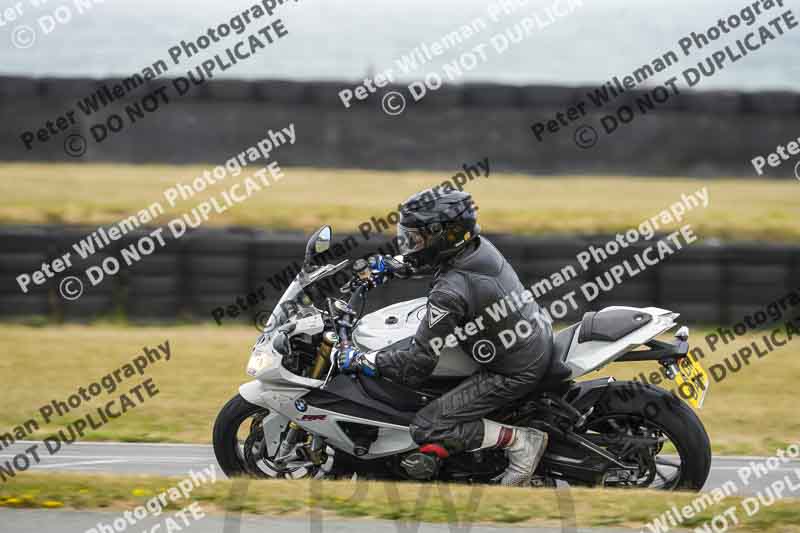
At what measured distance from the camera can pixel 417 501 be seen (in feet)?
18.1

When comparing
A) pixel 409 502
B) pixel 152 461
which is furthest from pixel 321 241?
pixel 152 461

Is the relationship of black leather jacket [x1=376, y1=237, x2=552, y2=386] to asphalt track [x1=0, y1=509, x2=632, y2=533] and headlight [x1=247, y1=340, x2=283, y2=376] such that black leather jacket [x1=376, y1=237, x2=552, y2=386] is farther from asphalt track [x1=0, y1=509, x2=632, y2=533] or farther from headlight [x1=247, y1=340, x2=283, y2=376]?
asphalt track [x1=0, y1=509, x2=632, y2=533]

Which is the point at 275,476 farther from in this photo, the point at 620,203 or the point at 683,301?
the point at 620,203

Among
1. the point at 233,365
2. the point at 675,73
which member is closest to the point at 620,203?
the point at 675,73

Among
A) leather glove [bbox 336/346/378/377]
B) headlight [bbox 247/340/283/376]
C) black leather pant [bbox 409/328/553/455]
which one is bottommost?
black leather pant [bbox 409/328/553/455]

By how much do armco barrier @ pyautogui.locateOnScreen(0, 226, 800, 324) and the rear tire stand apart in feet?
16.5

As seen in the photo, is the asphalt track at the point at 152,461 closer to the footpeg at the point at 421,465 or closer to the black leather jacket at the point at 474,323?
the footpeg at the point at 421,465

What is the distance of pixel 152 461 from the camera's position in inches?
292

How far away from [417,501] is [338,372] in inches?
45.4

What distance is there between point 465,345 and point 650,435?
1131 mm

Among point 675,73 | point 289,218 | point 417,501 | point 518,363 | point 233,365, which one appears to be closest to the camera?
point 417,501

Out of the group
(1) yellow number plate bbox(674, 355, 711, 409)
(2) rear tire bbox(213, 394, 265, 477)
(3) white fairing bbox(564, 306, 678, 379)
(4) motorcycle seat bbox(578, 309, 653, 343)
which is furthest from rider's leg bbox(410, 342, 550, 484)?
(2) rear tire bbox(213, 394, 265, 477)

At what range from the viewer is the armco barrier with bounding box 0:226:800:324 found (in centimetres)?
1153

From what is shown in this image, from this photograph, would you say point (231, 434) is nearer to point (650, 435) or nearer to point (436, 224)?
point (436, 224)
